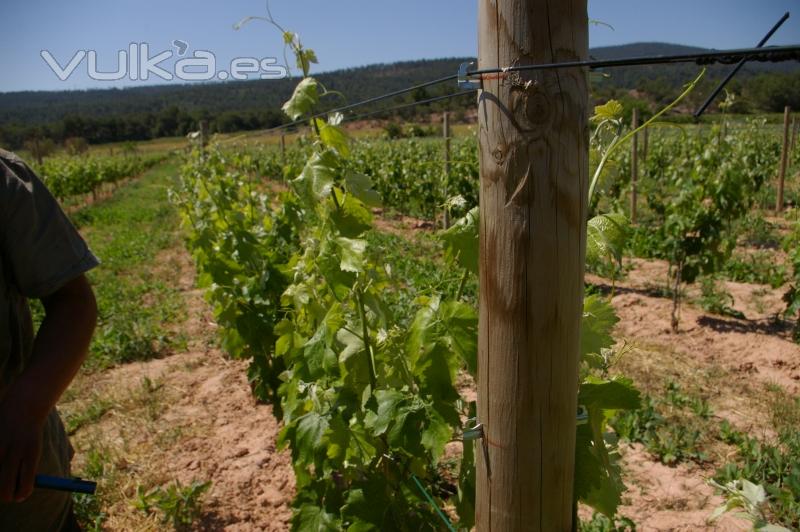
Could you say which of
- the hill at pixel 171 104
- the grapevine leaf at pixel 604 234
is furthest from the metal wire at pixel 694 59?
the hill at pixel 171 104

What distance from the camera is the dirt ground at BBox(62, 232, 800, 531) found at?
324 centimetres

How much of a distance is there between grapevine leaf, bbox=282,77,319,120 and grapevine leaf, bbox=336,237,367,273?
1.56 ft

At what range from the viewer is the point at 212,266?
4.27m

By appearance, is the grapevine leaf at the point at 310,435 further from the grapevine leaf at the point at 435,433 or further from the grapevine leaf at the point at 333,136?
the grapevine leaf at the point at 333,136

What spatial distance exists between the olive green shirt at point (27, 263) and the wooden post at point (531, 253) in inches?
44.6

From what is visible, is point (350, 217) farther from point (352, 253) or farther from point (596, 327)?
point (596, 327)

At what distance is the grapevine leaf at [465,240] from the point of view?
169 centimetres

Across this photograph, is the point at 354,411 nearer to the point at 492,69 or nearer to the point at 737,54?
the point at 492,69

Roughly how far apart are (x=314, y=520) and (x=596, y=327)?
144cm

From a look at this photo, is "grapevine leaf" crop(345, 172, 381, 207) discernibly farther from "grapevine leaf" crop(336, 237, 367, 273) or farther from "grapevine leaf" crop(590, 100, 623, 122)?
"grapevine leaf" crop(590, 100, 623, 122)

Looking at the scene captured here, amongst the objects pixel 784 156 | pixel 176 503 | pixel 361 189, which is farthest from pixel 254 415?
pixel 784 156

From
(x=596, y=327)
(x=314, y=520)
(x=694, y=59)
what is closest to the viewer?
(x=694, y=59)

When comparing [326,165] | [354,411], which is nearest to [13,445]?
[354,411]

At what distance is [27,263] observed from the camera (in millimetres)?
1517
